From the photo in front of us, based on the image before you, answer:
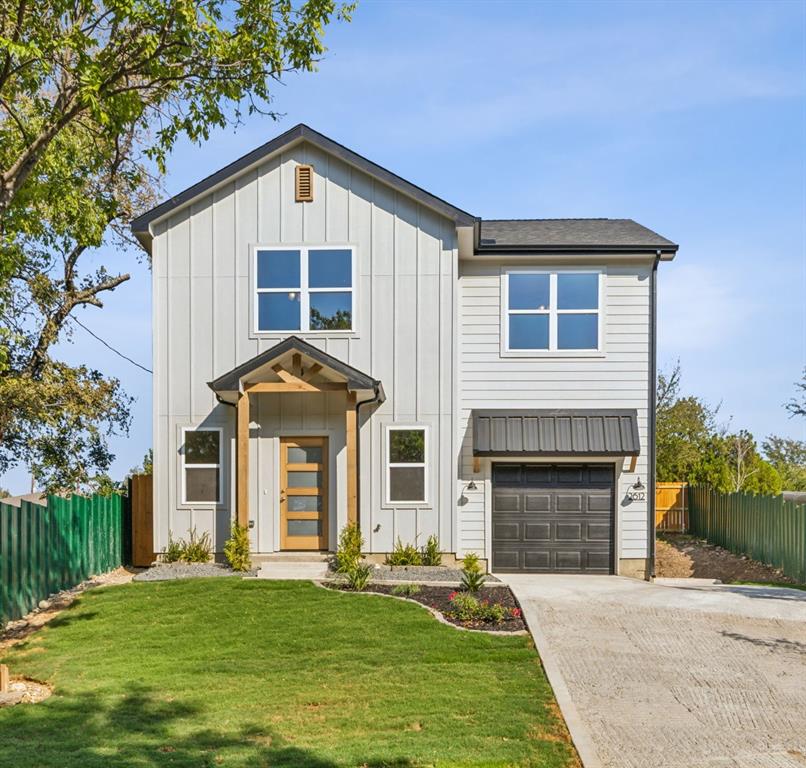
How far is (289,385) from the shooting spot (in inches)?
551

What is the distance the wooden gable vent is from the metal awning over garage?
537 centimetres

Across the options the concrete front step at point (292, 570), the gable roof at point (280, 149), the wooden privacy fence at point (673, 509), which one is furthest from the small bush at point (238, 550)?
the wooden privacy fence at point (673, 509)

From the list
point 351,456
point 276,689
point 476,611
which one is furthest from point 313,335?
point 276,689

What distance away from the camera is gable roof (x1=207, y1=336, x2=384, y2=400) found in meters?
13.8

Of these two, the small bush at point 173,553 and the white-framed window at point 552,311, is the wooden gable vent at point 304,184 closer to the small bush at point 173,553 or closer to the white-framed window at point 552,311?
the white-framed window at point 552,311

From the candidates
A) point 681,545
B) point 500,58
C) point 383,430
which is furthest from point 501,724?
point 681,545

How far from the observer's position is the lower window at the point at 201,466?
579 inches

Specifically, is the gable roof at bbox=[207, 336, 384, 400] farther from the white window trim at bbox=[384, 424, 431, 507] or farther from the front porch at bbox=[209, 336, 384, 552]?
the white window trim at bbox=[384, 424, 431, 507]

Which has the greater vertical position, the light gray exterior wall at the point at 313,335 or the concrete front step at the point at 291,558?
the light gray exterior wall at the point at 313,335

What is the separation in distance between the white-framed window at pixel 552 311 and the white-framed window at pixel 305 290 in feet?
10.5

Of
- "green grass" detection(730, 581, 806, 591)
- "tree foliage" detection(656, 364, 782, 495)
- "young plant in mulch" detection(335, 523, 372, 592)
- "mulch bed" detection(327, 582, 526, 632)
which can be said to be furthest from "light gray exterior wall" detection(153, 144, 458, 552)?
"tree foliage" detection(656, 364, 782, 495)

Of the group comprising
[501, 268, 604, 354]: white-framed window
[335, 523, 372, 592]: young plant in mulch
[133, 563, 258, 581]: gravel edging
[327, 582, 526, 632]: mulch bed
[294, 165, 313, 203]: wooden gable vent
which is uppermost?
[294, 165, 313, 203]: wooden gable vent

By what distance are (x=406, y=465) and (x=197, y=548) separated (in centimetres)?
427

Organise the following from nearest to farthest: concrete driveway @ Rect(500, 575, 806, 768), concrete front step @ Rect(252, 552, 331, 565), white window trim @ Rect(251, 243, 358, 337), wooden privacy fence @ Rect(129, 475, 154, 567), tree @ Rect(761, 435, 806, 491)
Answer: concrete driveway @ Rect(500, 575, 806, 768)
concrete front step @ Rect(252, 552, 331, 565)
white window trim @ Rect(251, 243, 358, 337)
wooden privacy fence @ Rect(129, 475, 154, 567)
tree @ Rect(761, 435, 806, 491)
